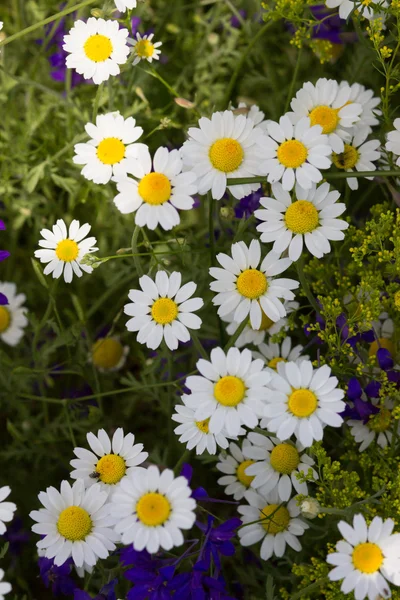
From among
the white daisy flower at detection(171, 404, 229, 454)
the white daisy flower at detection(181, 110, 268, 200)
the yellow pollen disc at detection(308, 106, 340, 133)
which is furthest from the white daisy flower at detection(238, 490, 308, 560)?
the yellow pollen disc at detection(308, 106, 340, 133)

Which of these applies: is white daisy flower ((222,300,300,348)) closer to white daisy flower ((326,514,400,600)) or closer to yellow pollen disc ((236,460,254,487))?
yellow pollen disc ((236,460,254,487))

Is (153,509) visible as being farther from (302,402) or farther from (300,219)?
(300,219)

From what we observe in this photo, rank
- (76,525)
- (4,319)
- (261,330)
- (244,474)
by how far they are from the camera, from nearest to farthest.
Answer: (76,525) → (244,474) → (261,330) → (4,319)

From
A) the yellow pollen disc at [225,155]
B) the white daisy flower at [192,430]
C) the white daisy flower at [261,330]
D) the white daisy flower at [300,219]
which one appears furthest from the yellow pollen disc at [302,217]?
the white daisy flower at [192,430]

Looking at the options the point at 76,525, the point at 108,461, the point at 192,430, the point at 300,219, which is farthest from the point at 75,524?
the point at 300,219

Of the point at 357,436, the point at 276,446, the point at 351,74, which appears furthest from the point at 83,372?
the point at 351,74

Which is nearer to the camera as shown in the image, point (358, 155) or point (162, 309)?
point (162, 309)
